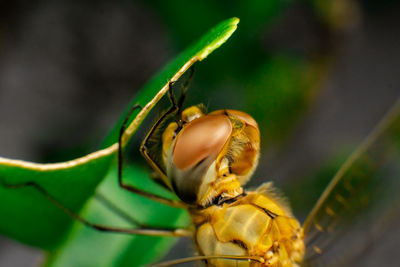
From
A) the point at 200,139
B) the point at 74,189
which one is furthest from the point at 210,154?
the point at 74,189

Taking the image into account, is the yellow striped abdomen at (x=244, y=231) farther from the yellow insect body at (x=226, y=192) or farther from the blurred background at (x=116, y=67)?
the blurred background at (x=116, y=67)

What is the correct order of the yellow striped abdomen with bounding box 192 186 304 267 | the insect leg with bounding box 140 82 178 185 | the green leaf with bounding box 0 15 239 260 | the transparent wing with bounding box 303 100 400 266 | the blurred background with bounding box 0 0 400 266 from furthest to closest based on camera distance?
1. the blurred background with bounding box 0 0 400 266
2. the transparent wing with bounding box 303 100 400 266
3. the yellow striped abdomen with bounding box 192 186 304 267
4. the insect leg with bounding box 140 82 178 185
5. the green leaf with bounding box 0 15 239 260

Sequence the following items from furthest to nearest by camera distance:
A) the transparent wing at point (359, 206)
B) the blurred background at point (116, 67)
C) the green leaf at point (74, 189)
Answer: the blurred background at point (116, 67), the transparent wing at point (359, 206), the green leaf at point (74, 189)

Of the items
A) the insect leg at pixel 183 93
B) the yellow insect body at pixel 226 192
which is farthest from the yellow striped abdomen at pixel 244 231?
the insect leg at pixel 183 93

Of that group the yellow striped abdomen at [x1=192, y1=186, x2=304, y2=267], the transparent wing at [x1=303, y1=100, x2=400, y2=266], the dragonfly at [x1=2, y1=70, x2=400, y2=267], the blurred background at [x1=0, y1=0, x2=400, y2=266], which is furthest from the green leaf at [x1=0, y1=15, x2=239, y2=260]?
the blurred background at [x1=0, y1=0, x2=400, y2=266]

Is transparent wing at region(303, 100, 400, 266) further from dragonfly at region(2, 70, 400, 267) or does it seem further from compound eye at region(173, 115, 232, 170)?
compound eye at region(173, 115, 232, 170)

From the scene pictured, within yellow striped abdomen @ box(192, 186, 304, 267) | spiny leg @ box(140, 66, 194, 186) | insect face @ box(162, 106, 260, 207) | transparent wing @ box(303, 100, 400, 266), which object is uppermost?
spiny leg @ box(140, 66, 194, 186)

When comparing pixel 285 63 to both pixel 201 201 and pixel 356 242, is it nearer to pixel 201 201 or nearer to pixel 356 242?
pixel 356 242
